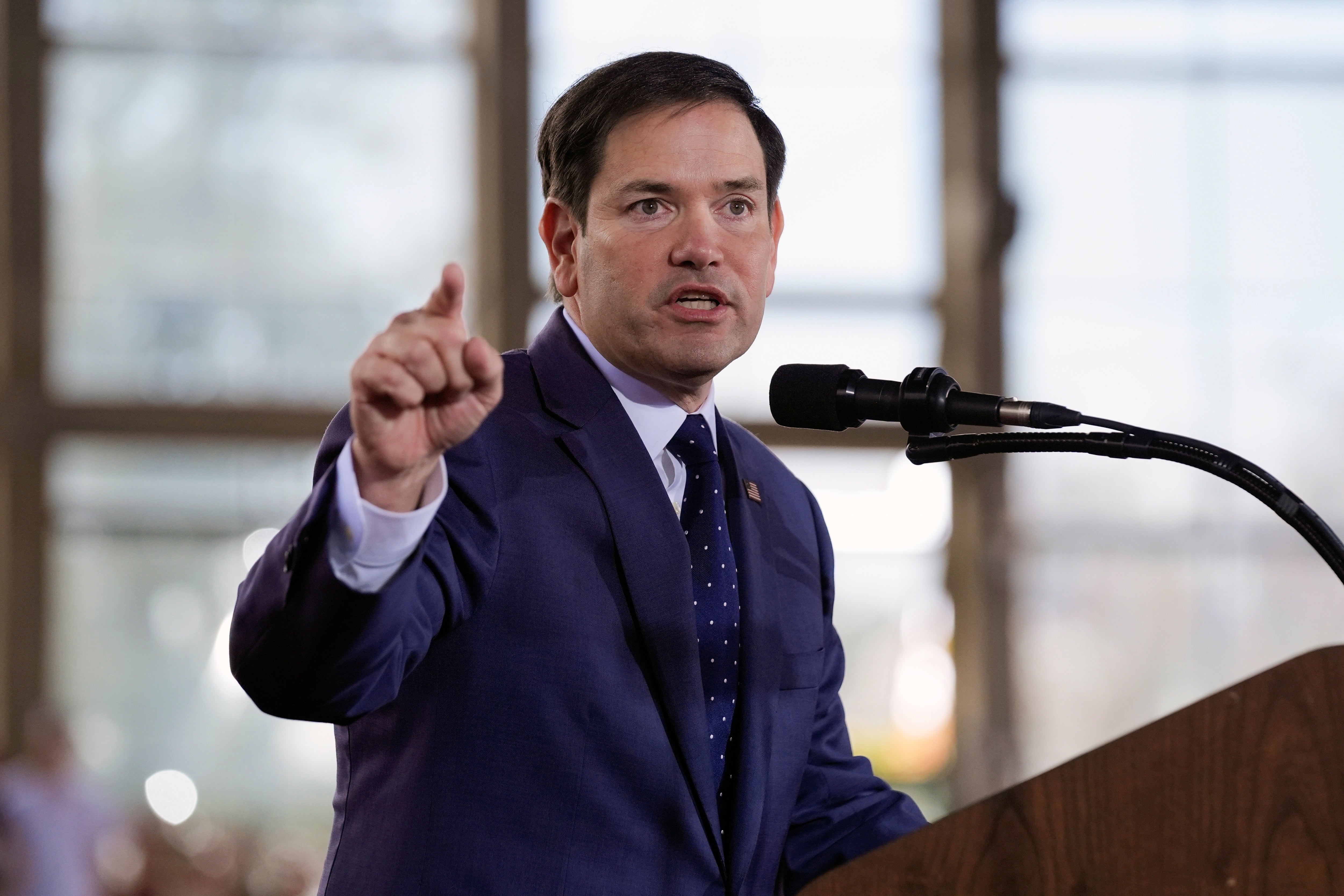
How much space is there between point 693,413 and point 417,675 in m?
0.48

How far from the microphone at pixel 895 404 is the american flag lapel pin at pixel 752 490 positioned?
338 millimetres

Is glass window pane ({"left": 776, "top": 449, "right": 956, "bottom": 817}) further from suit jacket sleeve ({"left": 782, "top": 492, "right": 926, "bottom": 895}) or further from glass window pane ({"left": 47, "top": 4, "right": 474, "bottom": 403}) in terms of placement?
suit jacket sleeve ({"left": 782, "top": 492, "right": 926, "bottom": 895})

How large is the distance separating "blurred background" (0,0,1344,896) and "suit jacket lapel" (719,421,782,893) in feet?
15.6

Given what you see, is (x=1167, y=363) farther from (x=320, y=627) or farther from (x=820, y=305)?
(x=320, y=627)

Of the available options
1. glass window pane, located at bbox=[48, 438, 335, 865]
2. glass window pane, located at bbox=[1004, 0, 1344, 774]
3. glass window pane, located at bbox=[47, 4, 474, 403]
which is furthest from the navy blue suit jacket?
glass window pane, located at bbox=[1004, 0, 1344, 774]

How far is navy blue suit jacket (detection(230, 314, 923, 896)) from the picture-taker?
4.32ft

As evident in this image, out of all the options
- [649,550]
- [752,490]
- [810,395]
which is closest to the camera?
[810,395]

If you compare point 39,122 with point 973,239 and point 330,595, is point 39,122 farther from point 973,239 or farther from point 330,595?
point 330,595

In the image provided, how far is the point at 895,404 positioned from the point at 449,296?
44 centimetres

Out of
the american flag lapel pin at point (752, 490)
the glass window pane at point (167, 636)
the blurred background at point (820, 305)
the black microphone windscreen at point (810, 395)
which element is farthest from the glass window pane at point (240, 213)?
the black microphone windscreen at point (810, 395)

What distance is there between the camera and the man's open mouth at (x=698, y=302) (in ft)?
5.34

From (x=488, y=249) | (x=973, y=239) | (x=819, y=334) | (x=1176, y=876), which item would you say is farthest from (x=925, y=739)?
(x=1176, y=876)

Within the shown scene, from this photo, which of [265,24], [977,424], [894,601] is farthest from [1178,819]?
[265,24]

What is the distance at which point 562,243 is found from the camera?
178cm
